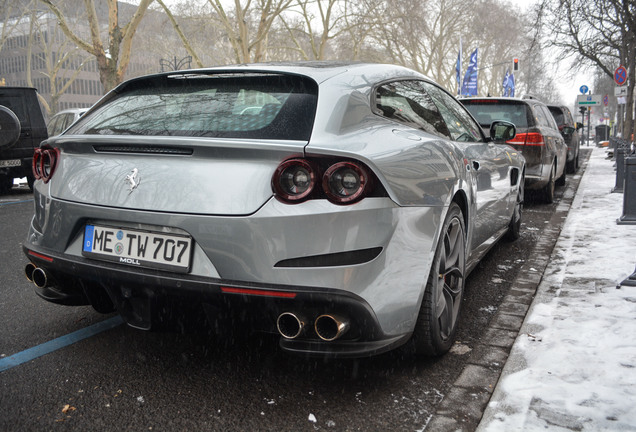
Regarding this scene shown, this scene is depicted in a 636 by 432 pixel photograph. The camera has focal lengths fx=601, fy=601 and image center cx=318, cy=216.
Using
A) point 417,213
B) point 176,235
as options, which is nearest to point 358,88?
point 417,213

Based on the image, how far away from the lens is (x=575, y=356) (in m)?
3.08

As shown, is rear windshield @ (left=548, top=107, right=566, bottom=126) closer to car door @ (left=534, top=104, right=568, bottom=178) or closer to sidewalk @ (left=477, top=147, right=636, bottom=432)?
car door @ (left=534, top=104, right=568, bottom=178)

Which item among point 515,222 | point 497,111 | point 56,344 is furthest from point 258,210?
point 497,111

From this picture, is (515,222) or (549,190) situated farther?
(549,190)

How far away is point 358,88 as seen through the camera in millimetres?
2842

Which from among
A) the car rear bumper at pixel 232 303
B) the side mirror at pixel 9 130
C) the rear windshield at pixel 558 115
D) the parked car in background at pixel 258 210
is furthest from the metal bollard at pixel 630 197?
the side mirror at pixel 9 130

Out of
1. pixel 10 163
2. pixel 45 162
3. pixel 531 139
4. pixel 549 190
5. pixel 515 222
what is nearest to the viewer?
pixel 45 162

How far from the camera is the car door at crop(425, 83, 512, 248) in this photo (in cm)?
390

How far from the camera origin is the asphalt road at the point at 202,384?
247cm

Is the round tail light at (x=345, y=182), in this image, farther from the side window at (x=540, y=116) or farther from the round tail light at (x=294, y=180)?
the side window at (x=540, y=116)

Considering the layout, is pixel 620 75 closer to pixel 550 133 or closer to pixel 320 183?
pixel 550 133

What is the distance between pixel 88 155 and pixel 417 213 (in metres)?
1.53

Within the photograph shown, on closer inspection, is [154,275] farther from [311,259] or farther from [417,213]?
[417,213]

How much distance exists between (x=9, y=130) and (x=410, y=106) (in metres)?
9.78
